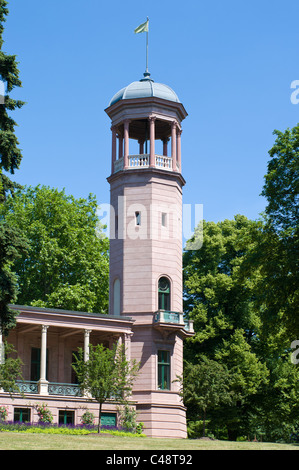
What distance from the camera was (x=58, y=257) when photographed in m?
56.8

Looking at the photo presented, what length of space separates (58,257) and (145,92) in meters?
15.8

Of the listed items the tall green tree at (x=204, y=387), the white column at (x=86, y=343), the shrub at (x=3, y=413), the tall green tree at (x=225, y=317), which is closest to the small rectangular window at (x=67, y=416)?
the white column at (x=86, y=343)

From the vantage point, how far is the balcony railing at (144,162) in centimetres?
4716

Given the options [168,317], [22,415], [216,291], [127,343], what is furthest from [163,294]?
[22,415]

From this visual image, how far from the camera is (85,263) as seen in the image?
56750mm

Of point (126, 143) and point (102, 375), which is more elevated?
point (126, 143)

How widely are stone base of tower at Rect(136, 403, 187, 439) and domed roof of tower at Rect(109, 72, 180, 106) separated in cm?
1937

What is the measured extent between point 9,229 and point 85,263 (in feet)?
104

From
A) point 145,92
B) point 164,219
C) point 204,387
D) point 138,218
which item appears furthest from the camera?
point 145,92

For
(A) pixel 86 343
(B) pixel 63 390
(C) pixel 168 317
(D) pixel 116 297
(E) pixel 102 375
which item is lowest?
(B) pixel 63 390

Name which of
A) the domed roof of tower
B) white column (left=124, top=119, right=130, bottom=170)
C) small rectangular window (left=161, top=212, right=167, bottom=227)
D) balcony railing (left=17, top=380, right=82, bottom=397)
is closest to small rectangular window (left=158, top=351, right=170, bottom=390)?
balcony railing (left=17, top=380, right=82, bottom=397)

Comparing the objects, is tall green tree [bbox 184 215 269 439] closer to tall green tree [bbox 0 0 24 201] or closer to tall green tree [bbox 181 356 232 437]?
tall green tree [bbox 181 356 232 437]

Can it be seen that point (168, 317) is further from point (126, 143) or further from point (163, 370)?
point (126, 143)

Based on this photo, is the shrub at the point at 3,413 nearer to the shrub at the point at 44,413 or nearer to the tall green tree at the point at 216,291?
the shrub at the point at 44,413
